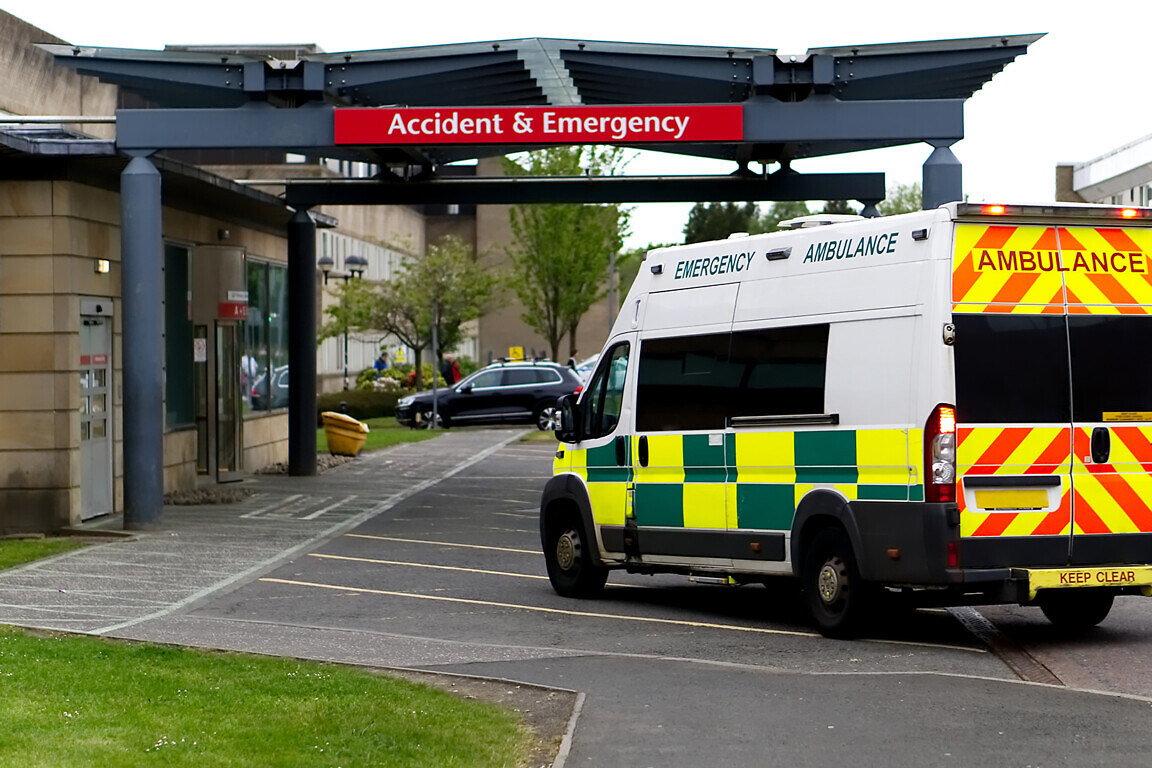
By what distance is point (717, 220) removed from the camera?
10769 cm

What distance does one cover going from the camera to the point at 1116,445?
10688 millimetres

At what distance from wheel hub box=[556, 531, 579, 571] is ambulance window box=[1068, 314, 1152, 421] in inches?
168

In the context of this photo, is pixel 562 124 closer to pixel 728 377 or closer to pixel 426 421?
pixel 728 377

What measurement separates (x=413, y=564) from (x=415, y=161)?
8.85m

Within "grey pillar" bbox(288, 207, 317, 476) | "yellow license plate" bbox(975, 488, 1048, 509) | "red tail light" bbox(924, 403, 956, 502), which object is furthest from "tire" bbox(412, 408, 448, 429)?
"red tail light" bbox(924, 403, 956, 502)

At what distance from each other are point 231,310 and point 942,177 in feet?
33.6

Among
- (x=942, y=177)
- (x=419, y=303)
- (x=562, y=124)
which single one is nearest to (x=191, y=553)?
(x=562, y=124)

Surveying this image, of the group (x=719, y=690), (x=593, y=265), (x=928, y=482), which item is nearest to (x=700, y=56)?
(x=928, y=482)

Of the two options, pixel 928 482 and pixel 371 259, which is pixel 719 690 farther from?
pixel 371 259

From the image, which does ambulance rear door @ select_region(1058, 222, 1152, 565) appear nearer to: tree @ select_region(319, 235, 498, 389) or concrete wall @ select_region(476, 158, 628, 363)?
tree @ select_region(319, 235, 498, 389)

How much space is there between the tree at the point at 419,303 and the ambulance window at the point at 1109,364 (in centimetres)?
4290

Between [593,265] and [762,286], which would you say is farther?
[593,265]

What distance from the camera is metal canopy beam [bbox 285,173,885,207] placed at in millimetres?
24234

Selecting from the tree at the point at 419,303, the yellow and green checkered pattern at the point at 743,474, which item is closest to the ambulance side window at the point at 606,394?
the yellow and green checkered pattern at the point at 743,474
